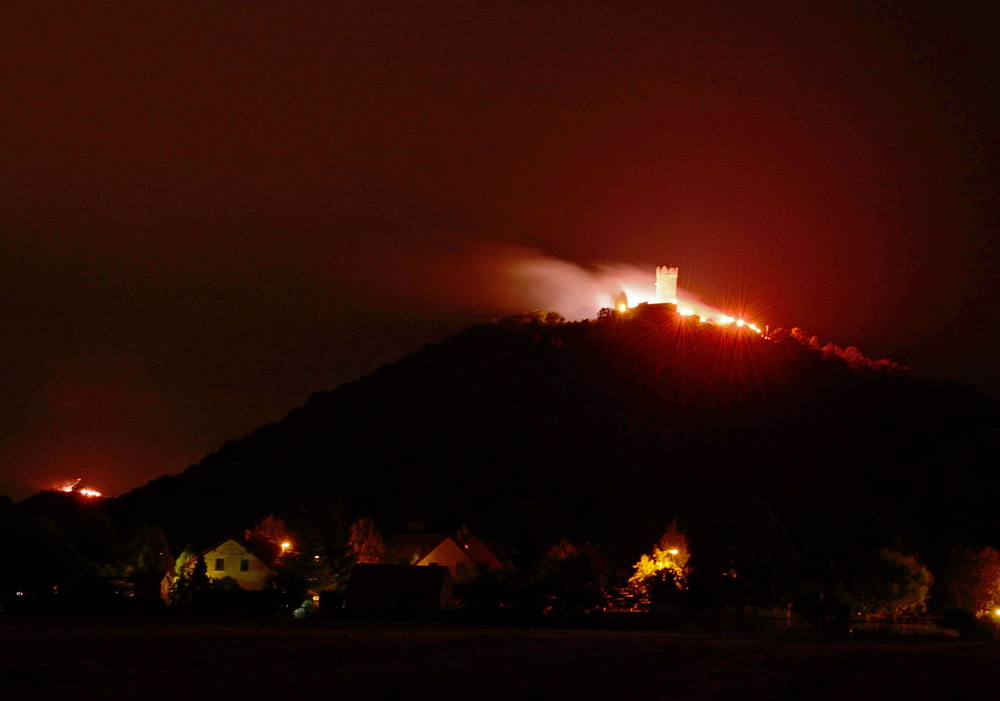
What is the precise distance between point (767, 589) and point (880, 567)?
8.92 metres

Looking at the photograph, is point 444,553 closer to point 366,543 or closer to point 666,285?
point 366,543

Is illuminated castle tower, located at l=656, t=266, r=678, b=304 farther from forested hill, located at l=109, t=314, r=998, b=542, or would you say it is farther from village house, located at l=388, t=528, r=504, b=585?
village house, located at l=388, t=528, r=504, b=585

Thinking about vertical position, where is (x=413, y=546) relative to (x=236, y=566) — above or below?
above

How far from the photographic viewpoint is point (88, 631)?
38.4 meters

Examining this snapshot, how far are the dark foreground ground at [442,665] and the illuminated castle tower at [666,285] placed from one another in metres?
141

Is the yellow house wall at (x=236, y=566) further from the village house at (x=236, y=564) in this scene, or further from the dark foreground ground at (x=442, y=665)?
the dark foreground ground at (x=442, y=665)

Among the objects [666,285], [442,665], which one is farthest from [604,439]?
[442,665]

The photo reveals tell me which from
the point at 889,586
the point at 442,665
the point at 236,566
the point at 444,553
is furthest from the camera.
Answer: the point at 444,553

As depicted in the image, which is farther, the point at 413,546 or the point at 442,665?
the point at 413,546

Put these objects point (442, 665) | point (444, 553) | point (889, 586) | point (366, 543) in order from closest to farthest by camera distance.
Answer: point (442, 665), point (889, 586), point (444, 553), point (366, 543)

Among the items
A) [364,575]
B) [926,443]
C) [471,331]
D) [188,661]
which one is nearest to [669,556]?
[364,575]

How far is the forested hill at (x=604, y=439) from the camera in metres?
122

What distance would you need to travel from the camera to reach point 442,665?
29.0m

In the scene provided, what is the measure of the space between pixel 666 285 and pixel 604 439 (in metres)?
46.0
